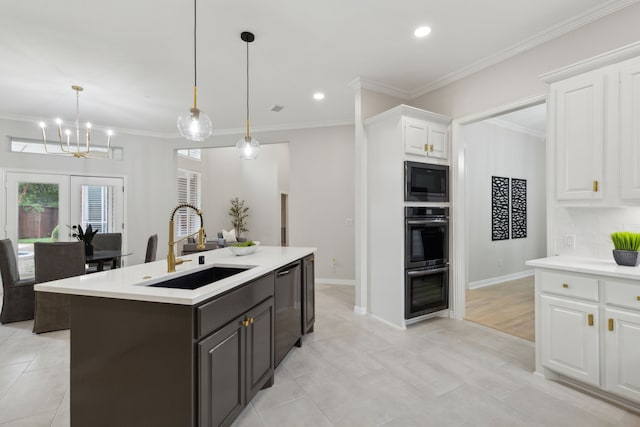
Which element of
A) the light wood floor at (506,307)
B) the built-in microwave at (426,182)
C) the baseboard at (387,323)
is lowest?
the baseboard at (387,323)

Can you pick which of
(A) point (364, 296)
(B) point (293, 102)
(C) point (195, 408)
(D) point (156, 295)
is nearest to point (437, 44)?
(B) point (293, 102)

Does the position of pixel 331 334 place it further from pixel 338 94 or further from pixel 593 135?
pixel 338 94

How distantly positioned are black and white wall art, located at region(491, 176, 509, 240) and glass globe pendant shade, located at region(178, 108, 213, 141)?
15.8ft

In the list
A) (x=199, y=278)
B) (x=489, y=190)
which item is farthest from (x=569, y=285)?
(x=489, y=190)

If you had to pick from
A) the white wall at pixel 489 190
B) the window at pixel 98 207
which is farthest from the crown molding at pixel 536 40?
the window at pixel 98 207

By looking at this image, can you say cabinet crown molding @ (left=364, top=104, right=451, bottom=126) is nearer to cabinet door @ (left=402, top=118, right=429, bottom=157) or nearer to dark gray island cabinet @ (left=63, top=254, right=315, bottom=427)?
cabinet door @ (left=402, top=118, right=429, bottom=157)

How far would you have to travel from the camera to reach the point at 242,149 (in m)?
3.47

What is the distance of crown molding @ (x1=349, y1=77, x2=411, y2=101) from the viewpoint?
3.85 m

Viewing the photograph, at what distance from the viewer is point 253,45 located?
121 inches

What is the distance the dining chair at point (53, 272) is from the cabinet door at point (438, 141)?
4.16m

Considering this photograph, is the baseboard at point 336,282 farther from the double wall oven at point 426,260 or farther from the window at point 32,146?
the window at point 32,146

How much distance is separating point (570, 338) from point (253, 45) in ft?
12.2

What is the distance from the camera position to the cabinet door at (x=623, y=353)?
1886 millimetres

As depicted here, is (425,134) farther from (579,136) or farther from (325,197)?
(325,197)
